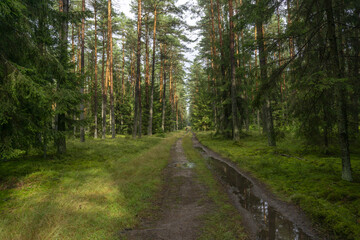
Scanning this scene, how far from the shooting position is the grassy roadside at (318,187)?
161 inches

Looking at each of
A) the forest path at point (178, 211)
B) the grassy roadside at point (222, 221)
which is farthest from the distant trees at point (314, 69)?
the forest path at point (178, 211)

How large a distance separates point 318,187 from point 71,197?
756 centimetres

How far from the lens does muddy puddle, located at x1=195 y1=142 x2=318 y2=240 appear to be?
3.86 m

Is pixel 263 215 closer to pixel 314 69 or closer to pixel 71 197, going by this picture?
pixel 71 197

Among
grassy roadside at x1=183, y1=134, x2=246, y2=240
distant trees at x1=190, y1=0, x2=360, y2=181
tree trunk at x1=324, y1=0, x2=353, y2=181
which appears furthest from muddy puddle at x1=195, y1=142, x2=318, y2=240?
distant trees at x1=190, y1=0, x2=360, y2=181

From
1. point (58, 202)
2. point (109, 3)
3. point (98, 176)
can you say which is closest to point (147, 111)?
point (109, 3)

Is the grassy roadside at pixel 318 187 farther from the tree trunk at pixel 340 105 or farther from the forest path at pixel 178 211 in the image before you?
the forest path at pixel 178 211

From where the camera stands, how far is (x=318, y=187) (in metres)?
5.87

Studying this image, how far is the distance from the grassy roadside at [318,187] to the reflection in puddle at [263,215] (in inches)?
27.7

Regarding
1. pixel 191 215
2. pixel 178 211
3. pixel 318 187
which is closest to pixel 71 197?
pixel 178 211

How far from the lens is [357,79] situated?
6051 mm

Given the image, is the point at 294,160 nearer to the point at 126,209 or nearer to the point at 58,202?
the point at 126,209

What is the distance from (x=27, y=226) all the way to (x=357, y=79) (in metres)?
9.84

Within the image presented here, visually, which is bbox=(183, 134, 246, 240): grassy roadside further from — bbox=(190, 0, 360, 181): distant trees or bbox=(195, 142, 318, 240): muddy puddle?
bbox=(190, 0, 360, 181): distant trees
